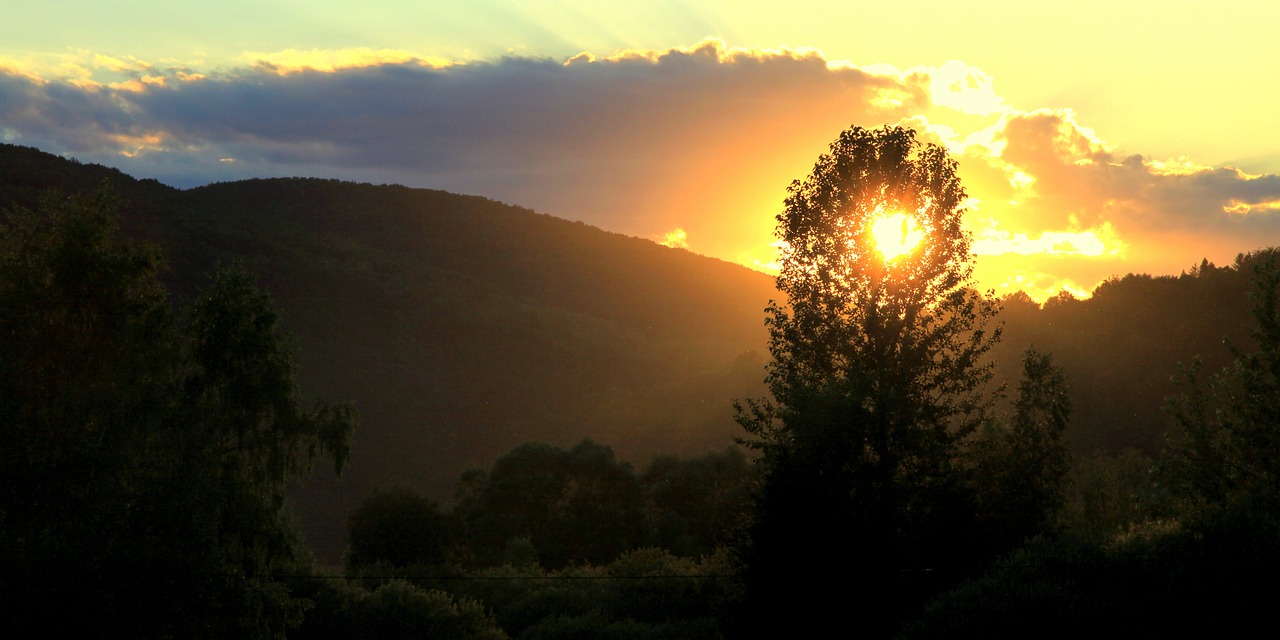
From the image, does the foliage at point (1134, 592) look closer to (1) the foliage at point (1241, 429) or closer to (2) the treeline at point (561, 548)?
(1) the foliage at point (1241, 429)

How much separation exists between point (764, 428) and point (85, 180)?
3860 inches

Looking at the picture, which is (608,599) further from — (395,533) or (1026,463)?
(1026,463)

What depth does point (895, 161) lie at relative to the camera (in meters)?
34.3

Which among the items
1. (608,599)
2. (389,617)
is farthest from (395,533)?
(389,617)

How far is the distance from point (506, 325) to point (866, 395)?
9050 cm

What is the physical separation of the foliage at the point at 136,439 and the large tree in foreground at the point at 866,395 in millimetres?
12728

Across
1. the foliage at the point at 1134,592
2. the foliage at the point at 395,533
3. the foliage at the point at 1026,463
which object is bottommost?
the foliage at the point at 395,533

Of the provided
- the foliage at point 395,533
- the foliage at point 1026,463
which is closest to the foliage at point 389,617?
the foliage at point 1026,463

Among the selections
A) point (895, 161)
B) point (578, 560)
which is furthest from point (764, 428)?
point (578, 560)

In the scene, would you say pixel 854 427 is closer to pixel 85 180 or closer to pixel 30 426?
pixel 30 426

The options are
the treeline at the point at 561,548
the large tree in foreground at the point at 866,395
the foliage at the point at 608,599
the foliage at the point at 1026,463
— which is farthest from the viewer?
the foliage at the point at 608,599

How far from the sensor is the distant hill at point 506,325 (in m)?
75.1

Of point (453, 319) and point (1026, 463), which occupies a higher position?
point (453, 319)

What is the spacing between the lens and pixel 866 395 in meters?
30.5
